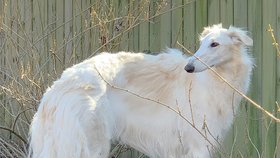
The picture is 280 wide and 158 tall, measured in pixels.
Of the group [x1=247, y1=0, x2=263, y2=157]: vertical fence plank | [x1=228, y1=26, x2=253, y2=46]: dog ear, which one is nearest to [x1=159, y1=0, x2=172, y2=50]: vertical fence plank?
[x1=247, y1=0, x2=263, y2=157]: vertical fence plank

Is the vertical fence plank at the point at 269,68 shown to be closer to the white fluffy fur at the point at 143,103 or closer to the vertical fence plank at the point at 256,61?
the vertical fence plank at the point at 256,61

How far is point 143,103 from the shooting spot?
17.1 ft

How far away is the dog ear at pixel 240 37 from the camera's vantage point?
502cm

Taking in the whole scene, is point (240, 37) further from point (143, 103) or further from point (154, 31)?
point (154, 31)

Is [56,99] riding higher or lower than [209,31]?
lower

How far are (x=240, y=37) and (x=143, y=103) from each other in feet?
3.02

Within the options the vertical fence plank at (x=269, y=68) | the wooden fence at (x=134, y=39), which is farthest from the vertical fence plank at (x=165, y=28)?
the vertical fence plank at (x=269, y=68)

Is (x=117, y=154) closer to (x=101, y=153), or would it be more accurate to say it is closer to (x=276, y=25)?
(x=101, y=153)

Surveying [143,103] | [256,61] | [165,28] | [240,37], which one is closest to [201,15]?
[165,28]

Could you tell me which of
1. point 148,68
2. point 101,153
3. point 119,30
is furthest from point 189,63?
point 119,30

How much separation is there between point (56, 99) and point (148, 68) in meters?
0.84

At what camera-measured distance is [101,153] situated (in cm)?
497

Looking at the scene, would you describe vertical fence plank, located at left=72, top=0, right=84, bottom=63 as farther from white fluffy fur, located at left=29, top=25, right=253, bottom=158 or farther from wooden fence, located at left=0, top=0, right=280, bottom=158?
white fluffy fur, located at left=29, top=25, right=253, bottom=158

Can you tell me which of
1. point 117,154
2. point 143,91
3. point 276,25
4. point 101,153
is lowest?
point 117,154
